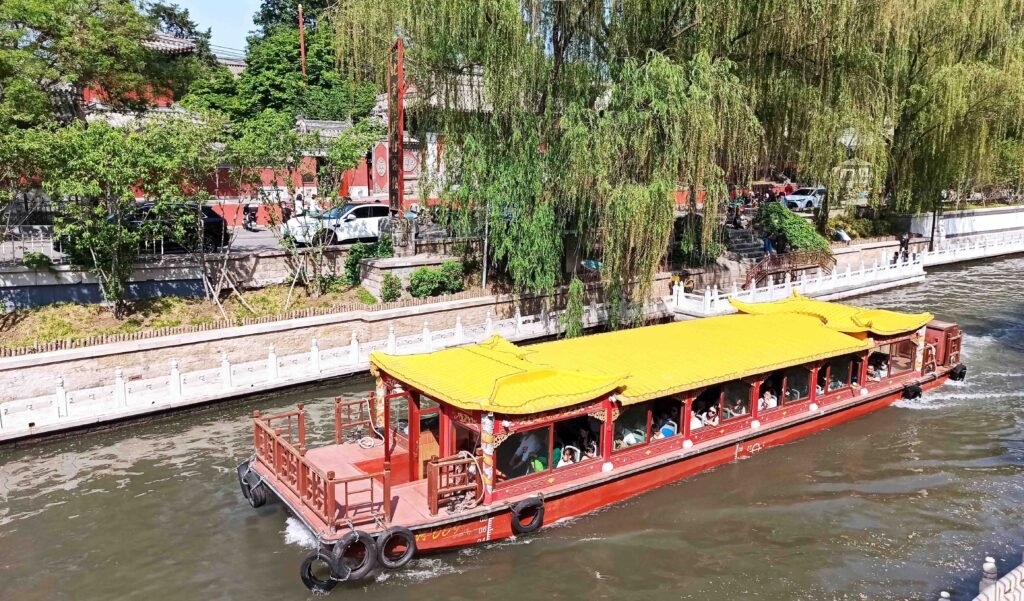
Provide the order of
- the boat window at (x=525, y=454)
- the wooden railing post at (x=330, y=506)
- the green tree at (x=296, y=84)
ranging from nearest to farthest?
the wooden railing post at (x=330, y=506)
the boat window at (x=525, y=454)
the green tree at (x=296, y=84)

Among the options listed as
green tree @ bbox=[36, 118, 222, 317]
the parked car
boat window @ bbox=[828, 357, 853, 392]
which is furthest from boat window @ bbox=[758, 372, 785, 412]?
the parked car

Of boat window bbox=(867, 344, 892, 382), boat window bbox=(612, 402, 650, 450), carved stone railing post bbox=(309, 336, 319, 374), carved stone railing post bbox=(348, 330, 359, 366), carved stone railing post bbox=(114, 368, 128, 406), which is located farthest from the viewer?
carved stone railing post bbox=(348, 330, 359, 366)

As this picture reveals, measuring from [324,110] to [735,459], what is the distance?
3547cm

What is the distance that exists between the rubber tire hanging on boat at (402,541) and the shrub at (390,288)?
12013 mm

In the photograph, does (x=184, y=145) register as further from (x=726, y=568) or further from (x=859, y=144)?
(x=859, y=144)

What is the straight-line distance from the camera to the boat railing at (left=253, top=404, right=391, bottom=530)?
10.2 meters

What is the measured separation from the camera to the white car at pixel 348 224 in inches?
963

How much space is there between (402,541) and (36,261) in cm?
1343

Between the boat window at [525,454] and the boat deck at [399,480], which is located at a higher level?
the boat window at [525,454]

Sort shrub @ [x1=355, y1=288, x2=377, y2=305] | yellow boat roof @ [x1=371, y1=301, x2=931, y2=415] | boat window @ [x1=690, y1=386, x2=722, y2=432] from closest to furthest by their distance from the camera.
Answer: yellow boat roof @ [x1=371, y1=301, x2=931, y2=415] < boat window @ [x1=690, y1=386, x2=722, y2=432] < shrub @ [x1=355, y1=288, x2=377, y2=305]

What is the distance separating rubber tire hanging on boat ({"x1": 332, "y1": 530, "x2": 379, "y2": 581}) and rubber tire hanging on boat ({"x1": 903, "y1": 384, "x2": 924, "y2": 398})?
13.1 metres

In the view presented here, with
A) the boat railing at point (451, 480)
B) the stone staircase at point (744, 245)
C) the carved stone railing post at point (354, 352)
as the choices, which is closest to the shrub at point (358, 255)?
the carved stone railing post at point (354, 352)

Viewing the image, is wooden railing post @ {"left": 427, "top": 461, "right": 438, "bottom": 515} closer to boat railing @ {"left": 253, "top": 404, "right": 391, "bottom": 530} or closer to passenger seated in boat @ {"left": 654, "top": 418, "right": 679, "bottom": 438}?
boat railing @ {"left": 253, "top": 404, "right": 391, "bottom": 530}

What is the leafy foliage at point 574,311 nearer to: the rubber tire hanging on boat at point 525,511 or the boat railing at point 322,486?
the rubber tire hanging on boat at point 525,511
